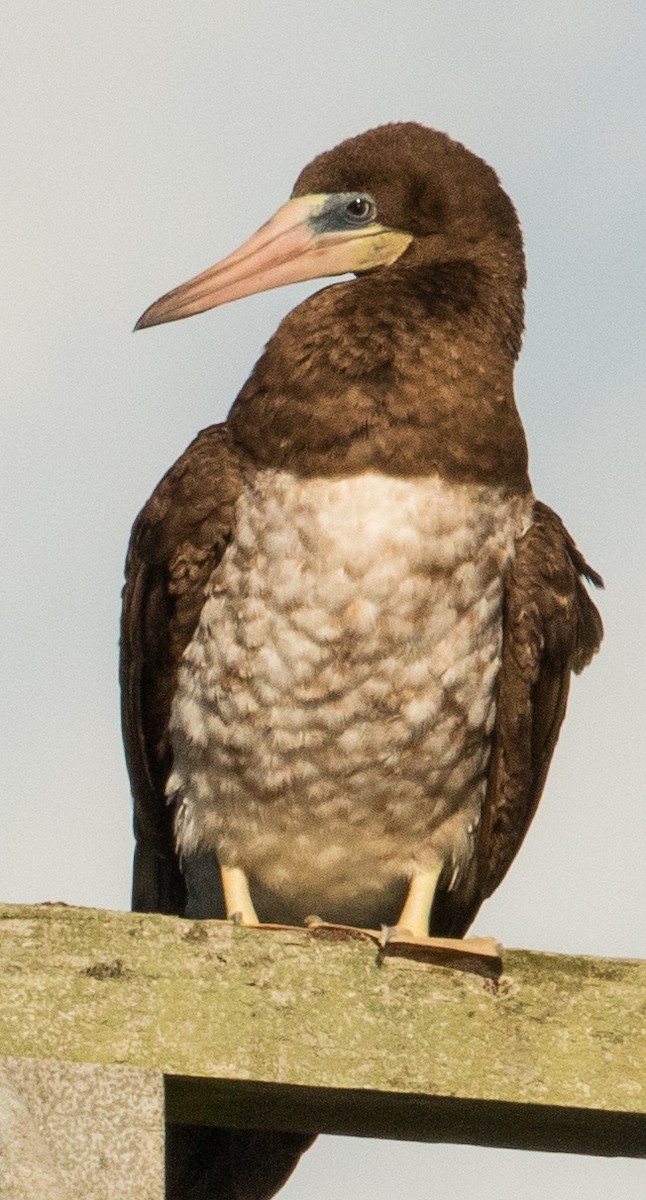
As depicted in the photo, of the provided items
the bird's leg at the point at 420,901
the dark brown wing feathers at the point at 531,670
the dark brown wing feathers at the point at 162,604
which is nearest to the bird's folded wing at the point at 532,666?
the dark brown wing feathers at the point at 531,670

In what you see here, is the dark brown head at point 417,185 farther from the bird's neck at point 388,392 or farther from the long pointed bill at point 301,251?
the bird's neck at point 388,392

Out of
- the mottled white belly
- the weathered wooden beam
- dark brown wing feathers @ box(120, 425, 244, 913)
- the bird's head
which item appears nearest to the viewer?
the weathered wooden beam

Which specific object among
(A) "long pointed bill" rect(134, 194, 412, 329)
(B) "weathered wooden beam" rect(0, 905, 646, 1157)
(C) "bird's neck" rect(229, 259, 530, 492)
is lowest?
(B) "weathered wooden beam" rect(0, 905, 646, 1157)

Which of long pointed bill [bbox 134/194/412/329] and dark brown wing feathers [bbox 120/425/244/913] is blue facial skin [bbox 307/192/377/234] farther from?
dark brown wing feathers [bbox 120/425/244/913]

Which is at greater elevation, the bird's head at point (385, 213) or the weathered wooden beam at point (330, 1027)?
the bird's head at point (385, 213)

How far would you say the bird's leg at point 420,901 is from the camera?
4.81 m

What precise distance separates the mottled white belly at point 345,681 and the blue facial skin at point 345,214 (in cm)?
83

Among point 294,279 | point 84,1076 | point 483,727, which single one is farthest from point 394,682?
point 84,1076

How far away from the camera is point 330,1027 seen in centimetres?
271

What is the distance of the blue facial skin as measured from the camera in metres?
5.20

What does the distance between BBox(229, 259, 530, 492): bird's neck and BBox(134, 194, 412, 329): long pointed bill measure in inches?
6.3

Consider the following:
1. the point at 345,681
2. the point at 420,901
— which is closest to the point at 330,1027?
the point at 345,681

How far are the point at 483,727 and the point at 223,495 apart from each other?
2.66 feet

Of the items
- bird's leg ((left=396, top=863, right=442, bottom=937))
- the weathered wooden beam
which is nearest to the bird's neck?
bird's leg ((left=396, top=863, right=442, bottom=937))
